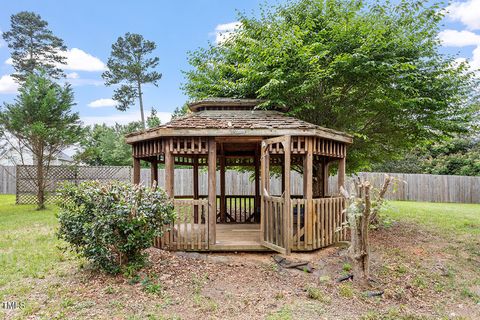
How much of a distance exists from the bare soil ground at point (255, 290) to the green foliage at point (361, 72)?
10.9 ft

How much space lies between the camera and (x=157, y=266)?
520cm

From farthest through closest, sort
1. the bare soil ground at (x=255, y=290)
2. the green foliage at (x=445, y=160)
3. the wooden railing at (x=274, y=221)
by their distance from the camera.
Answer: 1. the green foliage at (x=445, y=160)
2. the wooden railing at (x=274, y=221)
3. the bare soil ground at (x=255, y=290)

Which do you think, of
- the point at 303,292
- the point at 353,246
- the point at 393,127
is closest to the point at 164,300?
the point at 303,292

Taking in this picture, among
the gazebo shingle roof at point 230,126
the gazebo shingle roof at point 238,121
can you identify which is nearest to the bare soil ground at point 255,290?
the gazebo shingle roof at point 230,126

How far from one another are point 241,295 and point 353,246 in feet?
6.00

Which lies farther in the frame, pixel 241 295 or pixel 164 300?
pixel 241 295

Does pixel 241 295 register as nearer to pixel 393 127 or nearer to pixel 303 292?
pixel 303 292

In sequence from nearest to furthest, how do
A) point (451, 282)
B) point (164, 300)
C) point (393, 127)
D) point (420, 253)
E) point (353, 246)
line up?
point (164, 300) → point (353, 246) → point (451, 282) → point (420, 253) → point (393, 127)

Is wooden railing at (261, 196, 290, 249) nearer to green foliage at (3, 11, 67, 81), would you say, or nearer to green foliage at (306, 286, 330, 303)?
green foliage at (306, 286, 330, 303)

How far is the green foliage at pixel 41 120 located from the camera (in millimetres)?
12820

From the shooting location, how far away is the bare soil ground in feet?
13.1

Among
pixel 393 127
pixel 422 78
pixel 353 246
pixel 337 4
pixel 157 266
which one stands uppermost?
pixel 337 4

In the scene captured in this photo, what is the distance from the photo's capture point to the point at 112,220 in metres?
4.54

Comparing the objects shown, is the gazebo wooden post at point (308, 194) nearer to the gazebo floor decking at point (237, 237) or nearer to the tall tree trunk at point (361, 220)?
the gazebo floor decking at point (237, 237)
